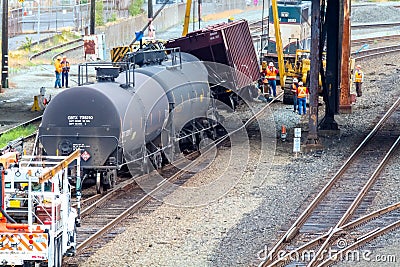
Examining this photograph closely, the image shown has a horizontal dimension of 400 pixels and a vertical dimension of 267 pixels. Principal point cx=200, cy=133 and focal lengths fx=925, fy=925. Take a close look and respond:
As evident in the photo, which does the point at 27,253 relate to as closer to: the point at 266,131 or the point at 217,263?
the point at 217,263

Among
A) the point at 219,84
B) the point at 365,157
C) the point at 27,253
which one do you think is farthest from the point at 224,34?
the point at 27,253

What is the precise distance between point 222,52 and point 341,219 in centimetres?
1192

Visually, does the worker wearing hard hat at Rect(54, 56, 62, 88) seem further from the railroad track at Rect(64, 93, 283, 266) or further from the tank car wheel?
the tank car wheel

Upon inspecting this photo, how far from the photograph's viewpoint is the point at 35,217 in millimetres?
15062

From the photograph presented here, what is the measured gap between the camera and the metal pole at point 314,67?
1114 inches

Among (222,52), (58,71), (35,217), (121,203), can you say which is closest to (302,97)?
(222,52)

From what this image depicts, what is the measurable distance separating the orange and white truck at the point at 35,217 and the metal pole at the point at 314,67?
14.0 m

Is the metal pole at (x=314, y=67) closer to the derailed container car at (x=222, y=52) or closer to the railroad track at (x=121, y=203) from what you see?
the derailed container car at (x=222, y=52)

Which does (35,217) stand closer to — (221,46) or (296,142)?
(296,142)

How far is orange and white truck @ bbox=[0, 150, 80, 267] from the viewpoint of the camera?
14.5 metres

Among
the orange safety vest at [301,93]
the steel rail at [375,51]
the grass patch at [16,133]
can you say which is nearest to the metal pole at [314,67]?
the orange safety vest at [301,93]

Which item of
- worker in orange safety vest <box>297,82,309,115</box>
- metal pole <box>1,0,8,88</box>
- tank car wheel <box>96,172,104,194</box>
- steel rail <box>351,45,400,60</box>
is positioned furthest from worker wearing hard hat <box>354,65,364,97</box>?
tank car wheel <box>96,172,104,194</box>

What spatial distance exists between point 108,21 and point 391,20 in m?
23.1

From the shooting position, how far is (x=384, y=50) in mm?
55500
